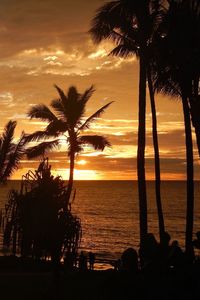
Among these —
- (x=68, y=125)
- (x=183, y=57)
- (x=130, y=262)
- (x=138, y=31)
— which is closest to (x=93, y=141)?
(x=68, y=125)

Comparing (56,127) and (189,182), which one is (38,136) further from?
(189,182)

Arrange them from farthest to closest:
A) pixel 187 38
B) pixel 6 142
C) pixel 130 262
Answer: pixel 6 142, pixel 187 38, pixel 130 262

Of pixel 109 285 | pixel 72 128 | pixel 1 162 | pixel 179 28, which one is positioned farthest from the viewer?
pixel 72 128

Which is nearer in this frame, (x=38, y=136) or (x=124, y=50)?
(x=124, y=50)

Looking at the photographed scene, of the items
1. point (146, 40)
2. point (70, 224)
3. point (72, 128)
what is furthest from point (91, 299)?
point (72, 128)

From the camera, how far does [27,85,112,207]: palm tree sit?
3061 centimetres

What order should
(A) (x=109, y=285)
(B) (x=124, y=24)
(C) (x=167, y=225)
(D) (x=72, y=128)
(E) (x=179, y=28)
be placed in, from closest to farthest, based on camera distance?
(A) (x=109, y=285)
(E) (x=179, y=28)
(B) (x=124, y=24)
(D) (x=72, y=128)
(C) (x=167, y=225)

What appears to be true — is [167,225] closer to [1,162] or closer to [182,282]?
[1,162]

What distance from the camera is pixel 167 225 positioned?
274 feet

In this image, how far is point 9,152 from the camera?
29531mm

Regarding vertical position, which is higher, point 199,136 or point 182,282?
point 199,136

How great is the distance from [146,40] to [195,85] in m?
3.23

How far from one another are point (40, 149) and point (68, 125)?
8.27 ft

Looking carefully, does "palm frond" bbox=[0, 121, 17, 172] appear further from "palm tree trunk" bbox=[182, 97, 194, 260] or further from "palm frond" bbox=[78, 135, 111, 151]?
"palm tree trunk" bbox=[182, 97, 194, 260]
